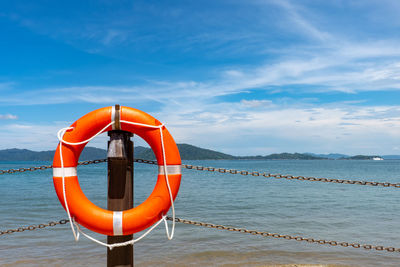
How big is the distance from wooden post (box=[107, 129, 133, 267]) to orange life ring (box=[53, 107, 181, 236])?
0.22ft

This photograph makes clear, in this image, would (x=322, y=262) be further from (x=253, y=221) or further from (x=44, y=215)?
(x=44, y=215)

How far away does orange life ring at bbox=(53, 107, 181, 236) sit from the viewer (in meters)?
2.41

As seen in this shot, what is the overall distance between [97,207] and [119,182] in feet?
1.00

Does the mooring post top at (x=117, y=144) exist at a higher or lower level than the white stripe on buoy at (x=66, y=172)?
higher

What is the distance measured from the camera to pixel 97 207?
252 cm

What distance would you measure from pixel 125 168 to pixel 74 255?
13.1 ft

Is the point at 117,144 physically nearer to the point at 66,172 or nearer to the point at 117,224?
the point at 66,172

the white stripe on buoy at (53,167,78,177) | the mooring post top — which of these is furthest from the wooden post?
the white stripe on buoy at (53,167,78,177)

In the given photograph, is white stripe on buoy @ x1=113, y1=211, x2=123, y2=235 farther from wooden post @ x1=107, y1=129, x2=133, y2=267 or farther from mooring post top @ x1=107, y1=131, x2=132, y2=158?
mooring post top @ x1=107, y1=131, x2=132, y2=158

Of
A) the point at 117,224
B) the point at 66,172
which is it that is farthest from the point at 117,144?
the point at 117,224

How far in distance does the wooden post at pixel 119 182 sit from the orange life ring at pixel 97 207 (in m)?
0.07

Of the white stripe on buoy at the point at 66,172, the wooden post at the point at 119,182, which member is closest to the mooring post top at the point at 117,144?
the wooden post at the point at 119,182

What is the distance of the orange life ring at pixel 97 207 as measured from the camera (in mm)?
2412

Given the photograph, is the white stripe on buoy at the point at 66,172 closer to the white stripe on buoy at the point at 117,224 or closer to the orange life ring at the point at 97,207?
the orange life ring at the point at 97,207
